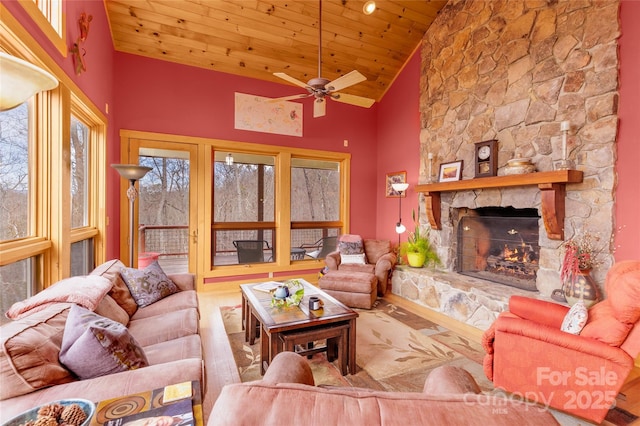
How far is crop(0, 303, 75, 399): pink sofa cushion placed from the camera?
113 cm

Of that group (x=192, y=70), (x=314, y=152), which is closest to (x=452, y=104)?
(x=314, y=152)

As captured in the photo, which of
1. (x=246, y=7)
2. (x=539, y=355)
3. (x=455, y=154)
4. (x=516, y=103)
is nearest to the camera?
(x=539, y=355)

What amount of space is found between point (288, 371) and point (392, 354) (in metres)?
1.77

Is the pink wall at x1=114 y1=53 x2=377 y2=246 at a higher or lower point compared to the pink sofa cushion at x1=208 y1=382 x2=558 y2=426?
higher

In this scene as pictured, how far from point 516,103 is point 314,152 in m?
2.97

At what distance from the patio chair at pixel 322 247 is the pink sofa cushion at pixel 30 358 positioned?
4156 mm

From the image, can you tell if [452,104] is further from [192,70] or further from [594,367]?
[192,70]

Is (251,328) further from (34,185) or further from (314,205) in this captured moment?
(314,205)

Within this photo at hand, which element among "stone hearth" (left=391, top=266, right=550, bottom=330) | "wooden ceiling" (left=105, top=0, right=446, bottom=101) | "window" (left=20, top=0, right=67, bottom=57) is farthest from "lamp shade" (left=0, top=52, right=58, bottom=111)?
"stone hearth" (left=391, top=266, right=550, bottom=330)

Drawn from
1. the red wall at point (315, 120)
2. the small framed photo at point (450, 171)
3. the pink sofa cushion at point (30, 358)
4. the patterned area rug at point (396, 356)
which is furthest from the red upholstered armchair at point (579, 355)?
the pink sofa cushion at point (30, 358)

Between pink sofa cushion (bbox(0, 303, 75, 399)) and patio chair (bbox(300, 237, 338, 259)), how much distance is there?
13.6ft

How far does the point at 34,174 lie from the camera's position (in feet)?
7.04

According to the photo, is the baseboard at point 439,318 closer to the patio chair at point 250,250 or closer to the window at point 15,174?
the patio chair at point 250,250

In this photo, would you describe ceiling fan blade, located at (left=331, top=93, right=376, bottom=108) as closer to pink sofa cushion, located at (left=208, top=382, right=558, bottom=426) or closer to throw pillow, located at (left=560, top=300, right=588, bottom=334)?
throw pillow, located at (left=560, top=300, right=588, bottom=334)
